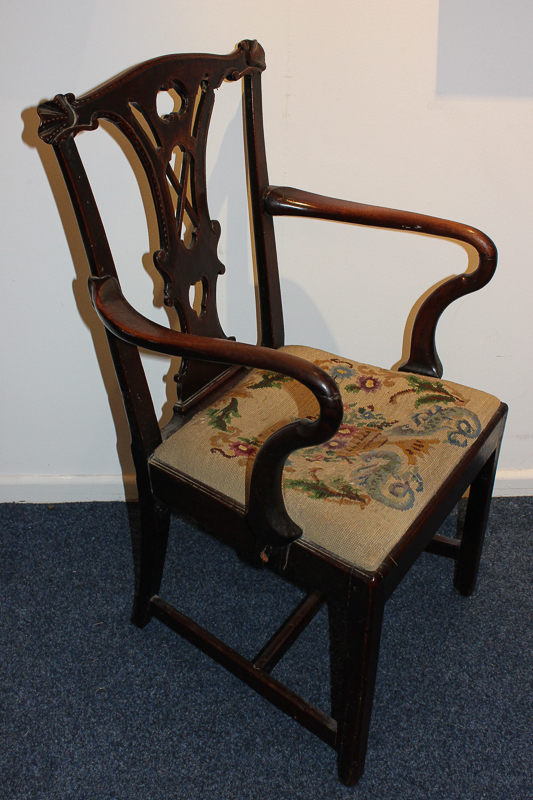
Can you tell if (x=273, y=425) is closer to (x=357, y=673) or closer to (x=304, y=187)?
(x=357, y=673)

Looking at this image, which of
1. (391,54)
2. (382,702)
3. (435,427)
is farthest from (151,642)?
(391,54)

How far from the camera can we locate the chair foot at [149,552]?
48.0 inches

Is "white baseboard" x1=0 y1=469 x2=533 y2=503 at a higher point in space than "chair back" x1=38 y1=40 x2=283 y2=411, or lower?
lower

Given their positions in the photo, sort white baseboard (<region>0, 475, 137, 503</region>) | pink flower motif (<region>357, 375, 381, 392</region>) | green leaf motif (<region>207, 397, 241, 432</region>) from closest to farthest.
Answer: green leaf motif (<region>207, 397, 241, 432</region>) < pink flower motif (<region>357, 375, 381, 392</region>) < white baseboard (<region>0, 475, 137, 503</region>)

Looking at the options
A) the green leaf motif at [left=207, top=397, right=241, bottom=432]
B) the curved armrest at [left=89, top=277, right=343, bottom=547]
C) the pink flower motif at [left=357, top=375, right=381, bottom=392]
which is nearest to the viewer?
the curved armrest at [left=89, top=277, right=343, bottom=547]

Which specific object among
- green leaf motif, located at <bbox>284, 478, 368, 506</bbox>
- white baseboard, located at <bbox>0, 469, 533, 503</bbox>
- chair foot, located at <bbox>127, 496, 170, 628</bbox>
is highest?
green leaf motif, located at <bbox>284, 478, 368, 506</bbox>

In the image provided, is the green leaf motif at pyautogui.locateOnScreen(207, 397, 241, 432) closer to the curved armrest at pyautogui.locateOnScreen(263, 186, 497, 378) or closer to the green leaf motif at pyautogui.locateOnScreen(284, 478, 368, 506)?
the green leaf motif at pyautogui.locateOnScreen(284, 478, 368, 506)

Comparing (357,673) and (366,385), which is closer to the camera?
(357,673)

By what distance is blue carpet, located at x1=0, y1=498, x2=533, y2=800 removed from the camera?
116 cm

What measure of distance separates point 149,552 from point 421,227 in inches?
31.4

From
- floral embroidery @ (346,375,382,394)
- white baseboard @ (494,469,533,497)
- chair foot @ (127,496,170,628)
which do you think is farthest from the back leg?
white baseboard @ (494,469,533,497)

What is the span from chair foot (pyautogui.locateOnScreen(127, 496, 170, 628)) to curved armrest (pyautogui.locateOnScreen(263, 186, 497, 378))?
592mm

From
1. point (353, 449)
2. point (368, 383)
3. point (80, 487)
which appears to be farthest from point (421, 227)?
point (80, 487)

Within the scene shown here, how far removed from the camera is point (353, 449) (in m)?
1.10
